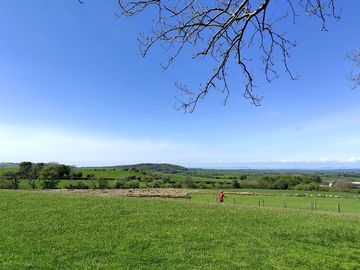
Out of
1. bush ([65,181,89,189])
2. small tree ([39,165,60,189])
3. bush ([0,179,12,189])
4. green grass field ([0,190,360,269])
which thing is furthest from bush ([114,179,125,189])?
green grass field ([0,190,360,269])

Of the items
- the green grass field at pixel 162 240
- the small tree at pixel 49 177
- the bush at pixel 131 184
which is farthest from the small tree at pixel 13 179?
the green grass field at pixel 162 240

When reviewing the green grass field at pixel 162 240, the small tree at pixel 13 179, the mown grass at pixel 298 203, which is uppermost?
the small tree at pixel 13 179

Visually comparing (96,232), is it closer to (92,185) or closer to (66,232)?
(66,232)

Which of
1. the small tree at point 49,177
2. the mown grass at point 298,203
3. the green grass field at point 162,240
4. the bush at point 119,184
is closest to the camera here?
the green grass field at point 162,240

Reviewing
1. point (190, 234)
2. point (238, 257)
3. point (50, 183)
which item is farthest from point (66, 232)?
point (50, 183)

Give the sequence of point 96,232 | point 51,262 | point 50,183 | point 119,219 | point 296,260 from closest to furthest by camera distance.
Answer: point 51,262 < point 296,260 < point 96,232 < point 119,219 < point 50,183

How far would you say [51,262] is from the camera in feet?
35.1

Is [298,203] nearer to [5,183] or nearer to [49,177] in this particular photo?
[49,177]

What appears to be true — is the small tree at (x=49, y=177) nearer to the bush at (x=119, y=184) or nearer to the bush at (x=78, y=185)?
the bush at (x=78, y=185)

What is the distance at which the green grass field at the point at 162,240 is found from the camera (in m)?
11.2

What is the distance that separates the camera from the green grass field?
1124 cm

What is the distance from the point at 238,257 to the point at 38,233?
8.05 meters

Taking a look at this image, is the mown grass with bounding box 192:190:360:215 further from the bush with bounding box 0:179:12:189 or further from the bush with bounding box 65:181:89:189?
the bush with bounding box 0:179:12:189

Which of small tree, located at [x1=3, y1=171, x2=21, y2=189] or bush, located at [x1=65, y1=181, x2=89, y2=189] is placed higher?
small tree, located at [x1=3, y1=171, x2=21, y2=189]
